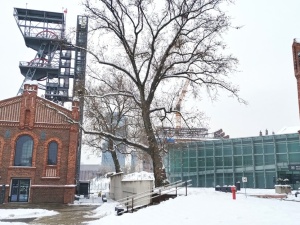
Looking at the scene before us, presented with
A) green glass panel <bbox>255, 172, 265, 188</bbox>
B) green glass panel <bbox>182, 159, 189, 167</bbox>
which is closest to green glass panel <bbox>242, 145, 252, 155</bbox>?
green glass panel <bbox>255, 172, 265, 188</bbox>

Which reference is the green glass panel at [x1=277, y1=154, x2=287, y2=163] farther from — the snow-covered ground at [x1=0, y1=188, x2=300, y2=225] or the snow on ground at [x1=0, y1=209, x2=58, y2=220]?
the snow on ground at [x1=0, y1=209, x2=58, y2=220]

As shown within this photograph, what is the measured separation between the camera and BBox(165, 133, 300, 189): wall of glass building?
41469 mm

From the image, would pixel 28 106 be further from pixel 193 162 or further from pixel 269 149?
pixel 269 149

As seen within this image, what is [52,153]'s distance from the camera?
1181 inches

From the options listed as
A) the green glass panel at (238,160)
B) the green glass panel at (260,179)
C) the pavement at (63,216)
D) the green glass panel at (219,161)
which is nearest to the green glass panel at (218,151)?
the green glass panel at (219,161)

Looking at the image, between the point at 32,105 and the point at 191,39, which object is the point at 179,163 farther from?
the point at 191,39

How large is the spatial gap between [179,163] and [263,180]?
15029 millimetres

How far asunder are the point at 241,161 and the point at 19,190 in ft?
98.7

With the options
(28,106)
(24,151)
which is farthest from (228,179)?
(28,106)

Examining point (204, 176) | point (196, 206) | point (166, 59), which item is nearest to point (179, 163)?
point (204, 176)

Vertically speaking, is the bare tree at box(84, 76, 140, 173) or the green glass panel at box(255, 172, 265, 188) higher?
the bare tree at box(84, 76, 140, 173)

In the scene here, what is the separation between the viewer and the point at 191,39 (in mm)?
20156

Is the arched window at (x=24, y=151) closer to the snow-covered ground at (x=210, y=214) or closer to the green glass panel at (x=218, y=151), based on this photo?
the snow-covered ground at (x=210, y=214)

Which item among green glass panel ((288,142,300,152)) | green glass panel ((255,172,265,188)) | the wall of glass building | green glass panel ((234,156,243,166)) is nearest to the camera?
green glass panel ((288,142,300,152))
